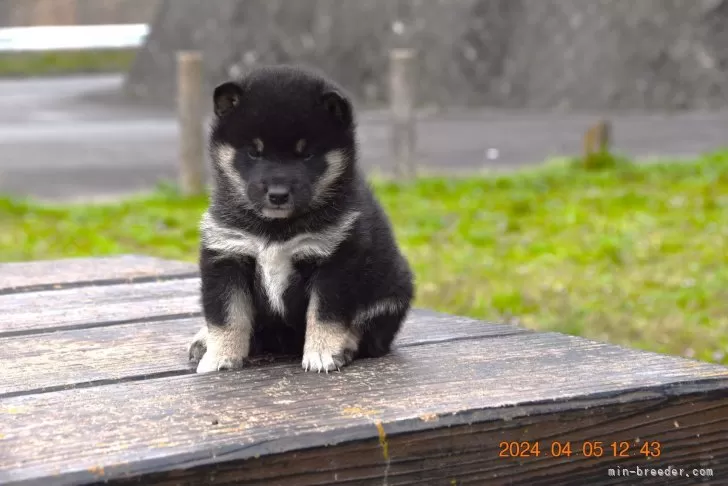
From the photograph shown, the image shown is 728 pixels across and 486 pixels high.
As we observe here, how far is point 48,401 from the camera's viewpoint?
2539 millimetres

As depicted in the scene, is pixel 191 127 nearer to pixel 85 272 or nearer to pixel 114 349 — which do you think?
pixel 85 272

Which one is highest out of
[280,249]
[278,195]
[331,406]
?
[278,195]

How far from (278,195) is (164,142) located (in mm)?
11843

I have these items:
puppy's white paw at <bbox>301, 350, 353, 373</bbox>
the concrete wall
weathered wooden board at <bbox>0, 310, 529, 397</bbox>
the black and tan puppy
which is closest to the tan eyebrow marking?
the black and tan puppy

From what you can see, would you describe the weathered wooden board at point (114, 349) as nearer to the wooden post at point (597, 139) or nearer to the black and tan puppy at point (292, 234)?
the black and tan puppy at point (292, 234)

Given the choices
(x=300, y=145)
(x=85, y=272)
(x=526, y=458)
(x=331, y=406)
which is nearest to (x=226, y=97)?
(x=300, y=145)

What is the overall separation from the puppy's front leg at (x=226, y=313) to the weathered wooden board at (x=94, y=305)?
1.81 feet

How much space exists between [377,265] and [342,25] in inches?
651

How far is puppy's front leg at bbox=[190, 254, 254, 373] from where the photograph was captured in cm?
296

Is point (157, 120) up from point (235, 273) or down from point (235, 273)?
down

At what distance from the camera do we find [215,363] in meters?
2.89

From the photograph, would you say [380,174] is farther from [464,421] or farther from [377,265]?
[464,421]

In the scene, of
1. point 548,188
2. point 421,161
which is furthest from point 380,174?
point 548,188

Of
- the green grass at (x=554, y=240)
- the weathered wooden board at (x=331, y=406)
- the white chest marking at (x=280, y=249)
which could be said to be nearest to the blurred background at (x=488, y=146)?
the green grass at (x=554, y=240)
